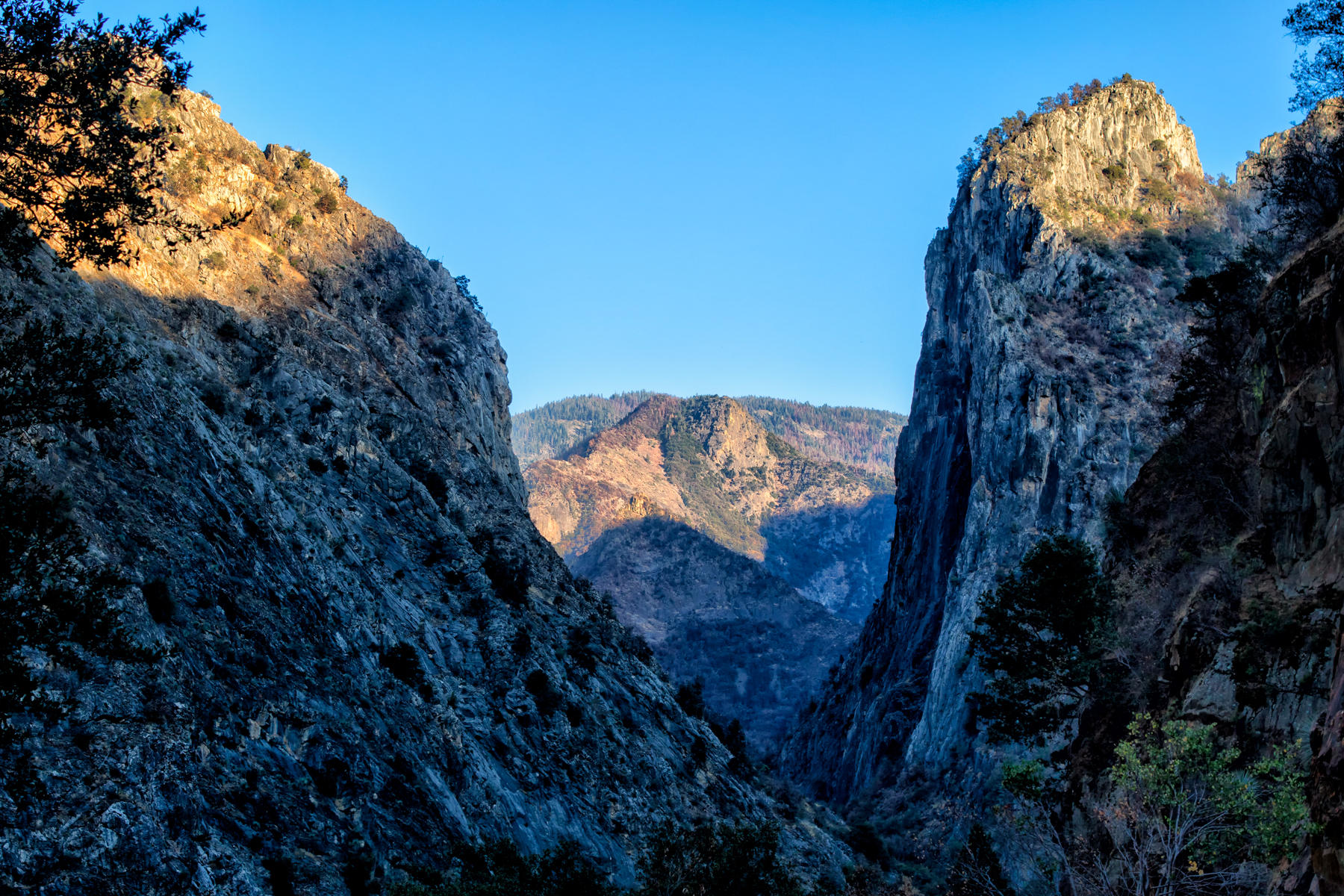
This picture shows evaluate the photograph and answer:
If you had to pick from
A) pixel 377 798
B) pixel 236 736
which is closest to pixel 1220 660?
pixel 377 798

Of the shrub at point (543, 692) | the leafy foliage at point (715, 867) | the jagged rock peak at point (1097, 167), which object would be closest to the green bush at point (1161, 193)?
the jagged rock peak at point (1097, 167)

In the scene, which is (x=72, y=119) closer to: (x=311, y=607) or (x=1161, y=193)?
(x=311, y=607)

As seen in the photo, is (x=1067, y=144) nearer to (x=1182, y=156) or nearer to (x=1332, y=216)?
(x=1182, y=156)

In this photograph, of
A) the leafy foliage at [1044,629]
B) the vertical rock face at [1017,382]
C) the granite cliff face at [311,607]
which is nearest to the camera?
the granite cliff face at [311,607]

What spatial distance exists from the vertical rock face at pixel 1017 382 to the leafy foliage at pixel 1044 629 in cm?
2618

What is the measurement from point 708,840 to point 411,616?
16718 millimetres

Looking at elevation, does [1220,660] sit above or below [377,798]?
above

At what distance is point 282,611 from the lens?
26.2 meters

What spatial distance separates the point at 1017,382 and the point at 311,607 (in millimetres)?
64126

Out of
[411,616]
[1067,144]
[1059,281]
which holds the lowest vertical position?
[411,616]

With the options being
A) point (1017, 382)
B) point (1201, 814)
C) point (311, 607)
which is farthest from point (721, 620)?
point (1201, 814)

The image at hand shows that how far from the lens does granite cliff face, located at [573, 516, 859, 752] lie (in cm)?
14875

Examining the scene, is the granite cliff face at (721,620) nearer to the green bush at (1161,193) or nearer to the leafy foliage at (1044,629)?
the green bush at (1161,193)

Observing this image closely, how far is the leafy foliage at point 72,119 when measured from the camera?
13.1m
